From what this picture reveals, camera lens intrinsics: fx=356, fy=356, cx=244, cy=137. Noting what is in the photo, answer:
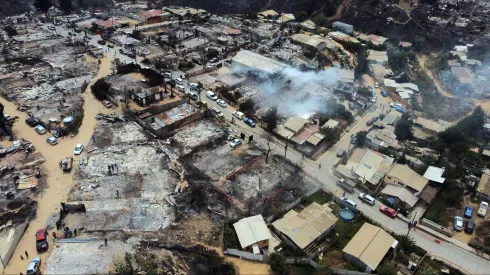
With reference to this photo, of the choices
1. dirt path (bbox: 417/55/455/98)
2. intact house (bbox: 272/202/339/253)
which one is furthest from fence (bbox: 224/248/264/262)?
dirt path (bbox: 417/55/455/98)

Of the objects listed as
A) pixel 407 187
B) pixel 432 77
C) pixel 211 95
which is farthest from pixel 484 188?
pixel 211 95

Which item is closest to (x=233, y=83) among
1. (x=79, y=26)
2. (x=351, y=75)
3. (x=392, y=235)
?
(x=351, y=75)

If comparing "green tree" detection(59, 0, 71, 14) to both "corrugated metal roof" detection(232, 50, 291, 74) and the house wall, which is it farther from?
the house wall

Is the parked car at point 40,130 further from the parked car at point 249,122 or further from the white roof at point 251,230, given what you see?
the white roof at point 251,230

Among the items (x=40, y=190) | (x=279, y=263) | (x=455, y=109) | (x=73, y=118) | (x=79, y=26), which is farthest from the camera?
(x=79, y=26)

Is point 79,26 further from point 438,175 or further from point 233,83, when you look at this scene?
point 438,175

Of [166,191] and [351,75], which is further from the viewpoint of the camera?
[351,75]

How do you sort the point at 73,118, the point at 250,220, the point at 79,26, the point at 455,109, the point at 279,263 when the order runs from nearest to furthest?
the point at 279,263
the point at 250,220
the point at 73,118
the point at 455,109
the point at 79,26
